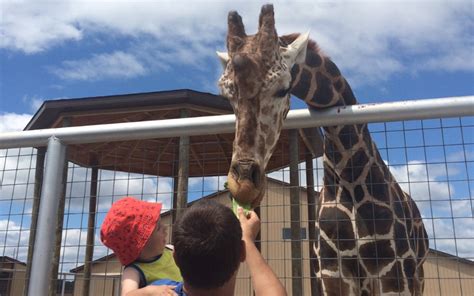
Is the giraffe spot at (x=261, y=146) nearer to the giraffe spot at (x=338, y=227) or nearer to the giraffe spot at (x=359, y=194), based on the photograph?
the giraffe spot at (x=338, y=227)

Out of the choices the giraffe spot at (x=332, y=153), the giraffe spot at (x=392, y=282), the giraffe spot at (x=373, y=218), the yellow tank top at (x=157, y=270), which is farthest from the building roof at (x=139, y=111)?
the yellow tank top at (x=157, y=270)

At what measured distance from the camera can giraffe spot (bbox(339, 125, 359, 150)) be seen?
12.3 ft

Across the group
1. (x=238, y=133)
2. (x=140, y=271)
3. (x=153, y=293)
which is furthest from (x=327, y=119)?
(x=153, y=293)

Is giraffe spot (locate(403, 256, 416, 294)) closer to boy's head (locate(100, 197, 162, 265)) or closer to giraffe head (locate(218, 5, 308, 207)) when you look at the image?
giraffe head (locate(218, 5, 308, 207))

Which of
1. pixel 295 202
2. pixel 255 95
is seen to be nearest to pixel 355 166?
pixel 255 95

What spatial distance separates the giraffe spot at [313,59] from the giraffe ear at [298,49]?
12.0 inches

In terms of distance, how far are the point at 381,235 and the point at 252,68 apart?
66.0 inches

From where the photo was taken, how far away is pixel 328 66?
401cm

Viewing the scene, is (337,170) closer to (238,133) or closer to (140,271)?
(238,133)

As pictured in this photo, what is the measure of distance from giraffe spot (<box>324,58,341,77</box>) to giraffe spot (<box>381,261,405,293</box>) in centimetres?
163

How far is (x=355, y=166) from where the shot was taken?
3.76 meters

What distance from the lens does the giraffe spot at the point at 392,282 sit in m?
3.32

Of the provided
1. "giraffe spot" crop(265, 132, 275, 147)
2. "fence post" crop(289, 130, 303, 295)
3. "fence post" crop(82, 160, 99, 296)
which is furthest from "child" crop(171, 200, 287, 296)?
"fence post" crop(289, 130, 303, 295)

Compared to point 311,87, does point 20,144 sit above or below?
below
